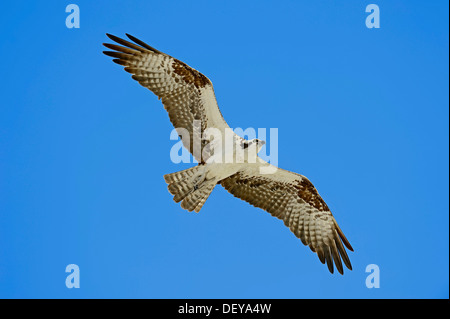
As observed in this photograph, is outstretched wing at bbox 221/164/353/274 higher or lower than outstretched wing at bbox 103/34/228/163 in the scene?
lower

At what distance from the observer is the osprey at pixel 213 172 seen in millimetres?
9234

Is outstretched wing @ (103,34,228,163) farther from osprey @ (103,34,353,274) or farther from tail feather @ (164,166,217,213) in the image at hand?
tail feather @ (164,166,217,213)

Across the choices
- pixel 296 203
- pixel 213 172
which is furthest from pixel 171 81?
pixel 296 203

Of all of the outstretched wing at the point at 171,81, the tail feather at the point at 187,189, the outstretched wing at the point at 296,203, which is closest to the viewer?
the outstretched wing at the point at 171,81

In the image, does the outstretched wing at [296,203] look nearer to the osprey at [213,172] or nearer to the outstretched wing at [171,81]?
the osprey at [213,172]

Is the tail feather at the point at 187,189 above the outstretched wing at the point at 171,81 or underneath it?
underneath

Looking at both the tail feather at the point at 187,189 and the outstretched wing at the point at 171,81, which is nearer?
the outstretched wing at the point at 171,81

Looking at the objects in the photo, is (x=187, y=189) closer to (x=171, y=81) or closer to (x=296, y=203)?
(x=171, y=81)

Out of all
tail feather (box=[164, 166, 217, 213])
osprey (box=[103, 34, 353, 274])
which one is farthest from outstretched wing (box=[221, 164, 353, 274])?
tail feather (box=[164, 166, 217, 213])

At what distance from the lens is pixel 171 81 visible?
929cm

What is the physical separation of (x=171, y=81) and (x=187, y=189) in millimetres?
1874

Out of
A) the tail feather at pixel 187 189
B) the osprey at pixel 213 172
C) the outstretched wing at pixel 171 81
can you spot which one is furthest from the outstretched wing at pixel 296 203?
the outstretched wing at pixel 171 81

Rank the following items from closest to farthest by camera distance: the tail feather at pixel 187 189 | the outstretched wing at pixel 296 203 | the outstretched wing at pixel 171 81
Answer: the outstretched wing at pixel 171 81 < the tail feather at pixel 187 189 < the outstretched wing at pixel 296 203

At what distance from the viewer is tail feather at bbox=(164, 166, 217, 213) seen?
9406mm
